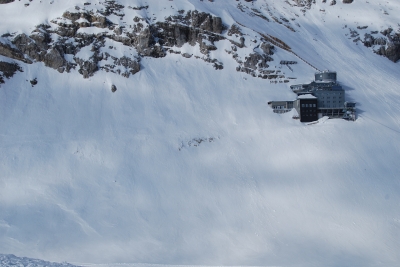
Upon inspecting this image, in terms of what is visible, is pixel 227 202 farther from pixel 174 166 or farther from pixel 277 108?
pixel 277 108

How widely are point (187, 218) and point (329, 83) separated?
32.3 meters

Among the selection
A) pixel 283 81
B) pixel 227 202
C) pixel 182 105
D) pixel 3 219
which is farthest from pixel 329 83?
pixel 3 219

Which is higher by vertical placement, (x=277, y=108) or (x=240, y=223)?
(x=277, y=108)

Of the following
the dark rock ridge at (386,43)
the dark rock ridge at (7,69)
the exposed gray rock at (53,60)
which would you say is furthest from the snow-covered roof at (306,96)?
the dark rock ridge at (7,69)

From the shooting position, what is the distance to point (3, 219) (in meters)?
47.2

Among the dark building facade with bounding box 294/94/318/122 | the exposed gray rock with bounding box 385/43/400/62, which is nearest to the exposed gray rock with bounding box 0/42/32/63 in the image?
the dark building facade with bounding box 294/94/318/122

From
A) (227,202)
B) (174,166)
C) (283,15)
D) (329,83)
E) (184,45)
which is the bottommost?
(227,202)

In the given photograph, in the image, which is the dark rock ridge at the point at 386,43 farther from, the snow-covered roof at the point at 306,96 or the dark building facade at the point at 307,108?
the dark building facade at the point at 307,108

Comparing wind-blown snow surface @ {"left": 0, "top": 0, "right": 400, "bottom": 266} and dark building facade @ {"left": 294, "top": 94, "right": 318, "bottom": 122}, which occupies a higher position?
dark building facade @ {"left": 294, "top": 94, "right": 318, "bottom": 122}

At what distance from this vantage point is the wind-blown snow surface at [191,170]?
45781 mm

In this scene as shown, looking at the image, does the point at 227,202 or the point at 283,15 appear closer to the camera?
the point at 227,202

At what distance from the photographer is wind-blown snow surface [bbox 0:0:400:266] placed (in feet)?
150

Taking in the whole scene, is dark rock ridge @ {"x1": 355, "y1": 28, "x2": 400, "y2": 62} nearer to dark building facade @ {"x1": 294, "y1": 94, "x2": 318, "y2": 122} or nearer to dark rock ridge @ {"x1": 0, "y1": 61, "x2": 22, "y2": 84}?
dark building facade @ {"x1": 294, "y1": 94, "x2": 318, "y2": 122}

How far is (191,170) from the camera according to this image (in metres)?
55.5
